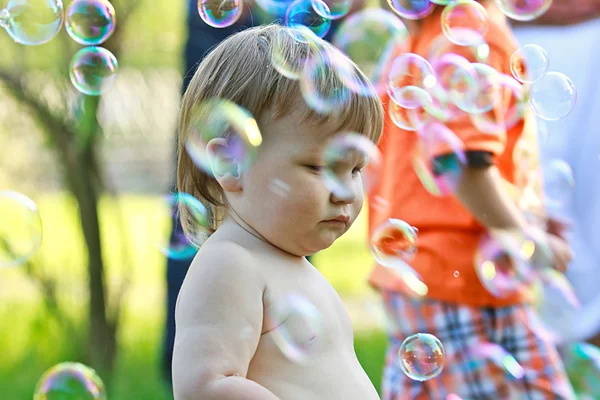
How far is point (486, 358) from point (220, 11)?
3.56 ft

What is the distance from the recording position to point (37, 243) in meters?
2.30

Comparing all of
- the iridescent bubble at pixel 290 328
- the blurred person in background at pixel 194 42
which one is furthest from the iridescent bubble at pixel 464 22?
the iridescent bubble at pixel 290 328

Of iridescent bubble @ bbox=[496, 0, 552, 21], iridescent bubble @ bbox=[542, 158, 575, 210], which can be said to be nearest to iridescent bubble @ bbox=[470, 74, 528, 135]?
iridescent bubble @ bbox=[496, 0, 552, 21]

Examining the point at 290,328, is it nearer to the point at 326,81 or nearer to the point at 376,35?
the point at 326,81

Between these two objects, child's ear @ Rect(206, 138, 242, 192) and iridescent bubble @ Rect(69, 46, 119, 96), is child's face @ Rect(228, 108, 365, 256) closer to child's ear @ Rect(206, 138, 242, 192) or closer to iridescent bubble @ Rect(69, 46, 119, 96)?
child's ear @ Rect(206, 138, 242, 192)

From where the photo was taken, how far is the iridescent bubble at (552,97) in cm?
258

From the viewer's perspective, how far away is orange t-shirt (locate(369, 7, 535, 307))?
7.93ft

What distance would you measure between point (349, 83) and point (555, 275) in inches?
46.7

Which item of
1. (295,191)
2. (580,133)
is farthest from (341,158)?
(580,133)

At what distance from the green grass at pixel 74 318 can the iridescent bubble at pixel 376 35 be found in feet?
3.78

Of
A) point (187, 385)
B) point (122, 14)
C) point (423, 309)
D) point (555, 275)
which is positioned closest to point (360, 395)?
point (187, 385)

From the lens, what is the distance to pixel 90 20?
2475 millimetres

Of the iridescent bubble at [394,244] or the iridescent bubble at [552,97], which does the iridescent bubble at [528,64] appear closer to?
the iridescent bubble at [552,97]

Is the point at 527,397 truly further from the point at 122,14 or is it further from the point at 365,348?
the point at 122,14
